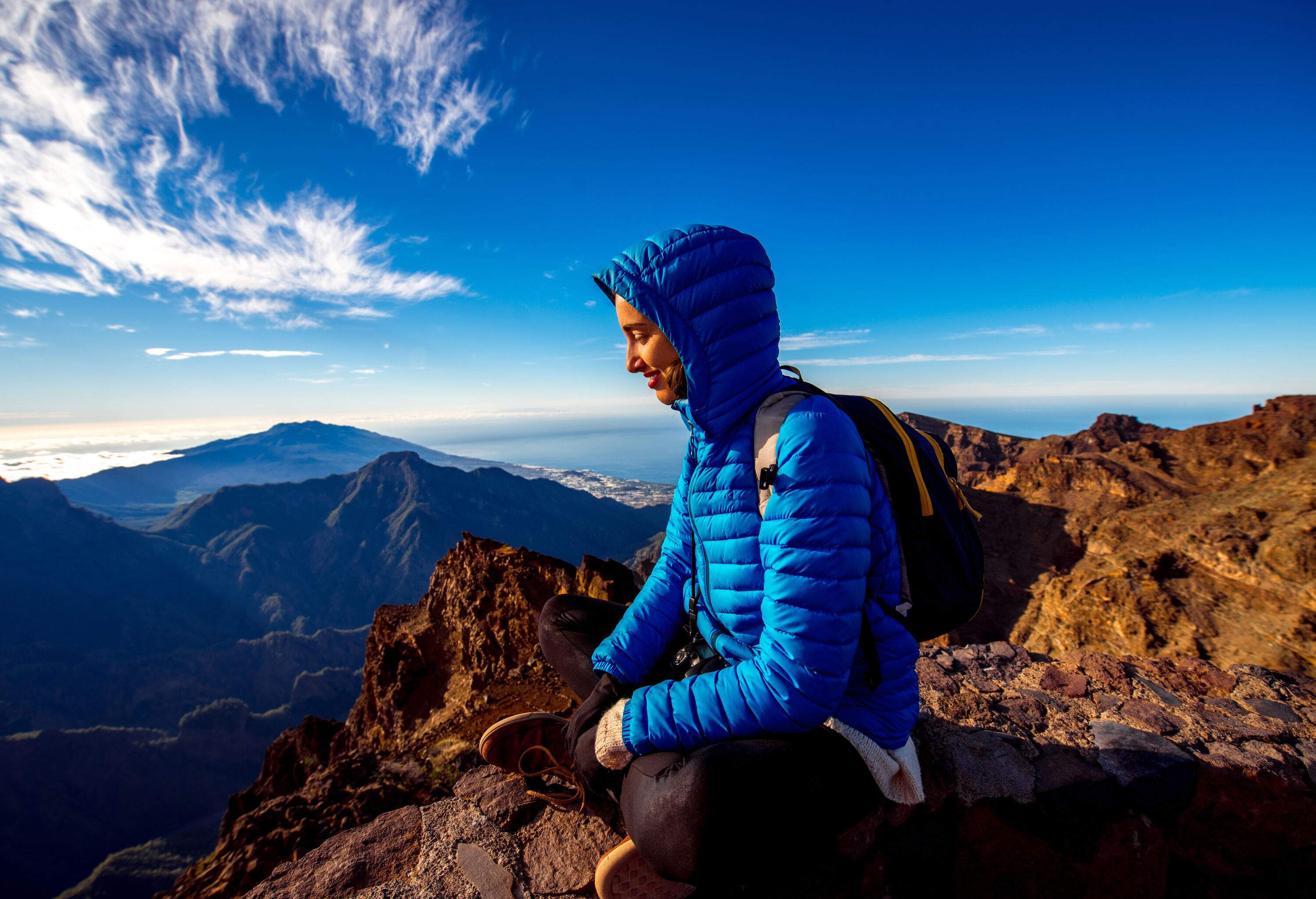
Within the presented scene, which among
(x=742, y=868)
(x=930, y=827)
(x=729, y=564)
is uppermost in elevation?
(x=729, y=564)

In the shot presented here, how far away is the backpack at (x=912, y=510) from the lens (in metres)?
1.91

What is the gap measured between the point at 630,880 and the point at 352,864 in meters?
1.43

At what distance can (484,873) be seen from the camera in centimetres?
242

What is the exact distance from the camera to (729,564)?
7.03 ft

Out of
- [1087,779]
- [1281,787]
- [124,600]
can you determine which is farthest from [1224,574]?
[124,600]

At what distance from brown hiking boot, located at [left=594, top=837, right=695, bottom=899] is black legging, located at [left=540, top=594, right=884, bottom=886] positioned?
15 centimetres

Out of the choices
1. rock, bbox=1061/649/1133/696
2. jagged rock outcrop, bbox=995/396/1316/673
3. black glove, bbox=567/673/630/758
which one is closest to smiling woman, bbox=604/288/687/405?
black glove, bbox=567/673/630/758

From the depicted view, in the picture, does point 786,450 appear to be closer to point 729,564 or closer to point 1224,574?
point 729,564

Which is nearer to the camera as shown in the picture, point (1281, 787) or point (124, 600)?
point (1281, 787)

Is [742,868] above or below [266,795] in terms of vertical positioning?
above

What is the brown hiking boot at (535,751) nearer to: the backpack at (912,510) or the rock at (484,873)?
the rock at (484,873)

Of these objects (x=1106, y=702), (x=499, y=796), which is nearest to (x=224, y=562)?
(x=499, y=796)

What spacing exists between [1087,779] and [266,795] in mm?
6867

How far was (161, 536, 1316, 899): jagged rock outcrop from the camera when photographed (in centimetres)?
249
